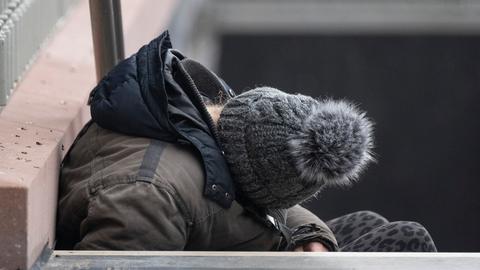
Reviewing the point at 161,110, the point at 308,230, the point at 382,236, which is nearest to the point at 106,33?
the point at 161,110

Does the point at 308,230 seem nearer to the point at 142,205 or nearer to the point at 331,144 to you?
the point at 331,144

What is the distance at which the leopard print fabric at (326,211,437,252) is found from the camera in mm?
3398

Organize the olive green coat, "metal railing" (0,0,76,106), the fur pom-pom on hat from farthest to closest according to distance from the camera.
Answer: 1. "metal railing" (0,0,76,106)
2. the fur pom-pom on hat
3. the olive green coat

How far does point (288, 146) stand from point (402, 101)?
8612 millimetres

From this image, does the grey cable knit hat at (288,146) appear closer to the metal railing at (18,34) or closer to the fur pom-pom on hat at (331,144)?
the fur pom-pom on hat at (331,144)

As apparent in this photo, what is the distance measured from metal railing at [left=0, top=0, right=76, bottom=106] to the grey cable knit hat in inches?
35.3

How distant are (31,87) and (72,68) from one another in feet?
2.15

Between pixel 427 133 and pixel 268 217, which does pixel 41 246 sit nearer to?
pixel 268 217

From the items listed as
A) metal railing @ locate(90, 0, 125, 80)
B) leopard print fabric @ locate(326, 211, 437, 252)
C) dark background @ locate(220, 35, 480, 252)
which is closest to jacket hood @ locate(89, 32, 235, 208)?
metal railing @ locate(90, 0, 125, 80)

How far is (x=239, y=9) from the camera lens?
1363 cm

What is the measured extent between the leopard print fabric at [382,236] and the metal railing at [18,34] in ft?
3.85

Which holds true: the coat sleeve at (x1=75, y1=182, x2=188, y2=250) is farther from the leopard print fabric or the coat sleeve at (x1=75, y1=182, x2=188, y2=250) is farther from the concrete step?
the leopard print fabric

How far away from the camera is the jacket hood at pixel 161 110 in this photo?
3.10 meters

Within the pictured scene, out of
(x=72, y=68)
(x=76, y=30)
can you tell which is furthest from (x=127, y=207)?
(x=76, y=30)
